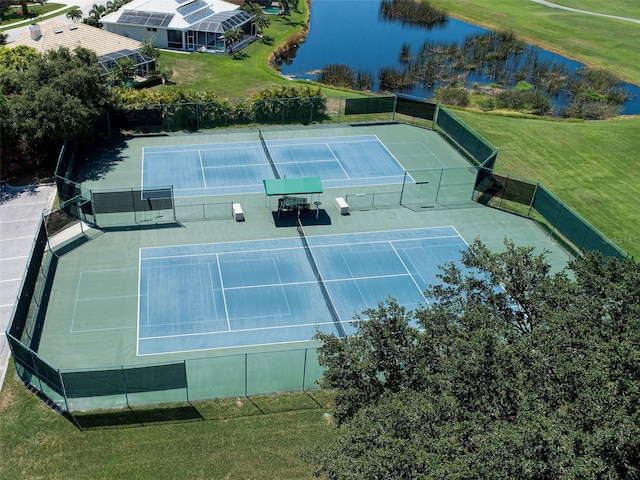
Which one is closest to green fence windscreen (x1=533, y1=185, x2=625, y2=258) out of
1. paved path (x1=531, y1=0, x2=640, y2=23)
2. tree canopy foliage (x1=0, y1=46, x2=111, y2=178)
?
tree canopy foliage (x1=0, y1=46, x2=111, y2=178)

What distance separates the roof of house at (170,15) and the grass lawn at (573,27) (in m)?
40.3

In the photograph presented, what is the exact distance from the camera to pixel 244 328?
86.1ft

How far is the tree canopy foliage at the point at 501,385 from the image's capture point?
1323 centimetres

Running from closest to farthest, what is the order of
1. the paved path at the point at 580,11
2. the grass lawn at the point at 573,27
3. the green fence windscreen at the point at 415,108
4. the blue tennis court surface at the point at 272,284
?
the blue tennis court surface at the point at 272,284, the green fence windscreen at the point at 415,108, the grass lawn at the point at 573,27, the paved path at the point at 580,11

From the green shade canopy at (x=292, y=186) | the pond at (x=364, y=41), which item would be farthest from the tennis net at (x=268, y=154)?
the pond at (x=364, y=41)

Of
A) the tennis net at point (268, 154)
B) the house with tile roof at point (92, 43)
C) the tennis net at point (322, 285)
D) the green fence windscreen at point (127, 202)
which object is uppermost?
the house with tile roof at point (92, 43)

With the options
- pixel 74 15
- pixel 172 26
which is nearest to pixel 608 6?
pixel 172 26

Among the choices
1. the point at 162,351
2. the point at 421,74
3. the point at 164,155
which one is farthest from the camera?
the point at 421,74

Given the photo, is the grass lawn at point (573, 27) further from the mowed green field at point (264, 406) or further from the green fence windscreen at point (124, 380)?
the green fence windscreen at point (124, 380)

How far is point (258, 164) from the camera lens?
40312mm

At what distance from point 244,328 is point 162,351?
12.0ft

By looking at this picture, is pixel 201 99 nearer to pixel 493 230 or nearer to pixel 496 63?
pixel 493 230

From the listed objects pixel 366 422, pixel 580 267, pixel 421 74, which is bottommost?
pixel 421 74

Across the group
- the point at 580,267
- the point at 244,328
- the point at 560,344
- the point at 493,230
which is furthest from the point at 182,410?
the point at 493,230
